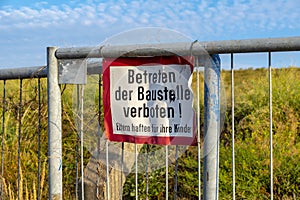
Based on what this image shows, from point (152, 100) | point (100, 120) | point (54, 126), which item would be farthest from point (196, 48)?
point (54, 126)

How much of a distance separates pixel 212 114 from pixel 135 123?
47cm

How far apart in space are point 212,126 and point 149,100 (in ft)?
1.30

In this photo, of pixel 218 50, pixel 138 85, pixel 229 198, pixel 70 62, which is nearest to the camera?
pixel 218 50

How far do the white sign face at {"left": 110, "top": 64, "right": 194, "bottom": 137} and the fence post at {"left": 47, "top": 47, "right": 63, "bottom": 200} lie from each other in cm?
54

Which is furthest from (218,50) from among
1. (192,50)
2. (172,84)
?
(172,84)

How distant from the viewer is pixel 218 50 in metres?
2.72

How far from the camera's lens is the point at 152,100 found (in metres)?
2.93

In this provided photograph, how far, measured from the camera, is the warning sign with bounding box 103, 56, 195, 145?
2.86 metres

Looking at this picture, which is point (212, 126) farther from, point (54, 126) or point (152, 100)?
point (54, 126)

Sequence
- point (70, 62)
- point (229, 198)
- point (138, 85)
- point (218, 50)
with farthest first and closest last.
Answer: point (229, 198)
point (70, 62)
point (138, 85)
point (218, 50)

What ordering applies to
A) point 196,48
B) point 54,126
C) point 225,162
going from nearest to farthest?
point 196,48, point 54,126, point 225,162

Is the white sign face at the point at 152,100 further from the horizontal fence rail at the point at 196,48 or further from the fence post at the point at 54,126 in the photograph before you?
the fence post at the point at 54,126

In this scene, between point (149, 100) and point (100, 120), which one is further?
point (100, 120)

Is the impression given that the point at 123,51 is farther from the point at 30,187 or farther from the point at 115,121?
the point at 30,187
